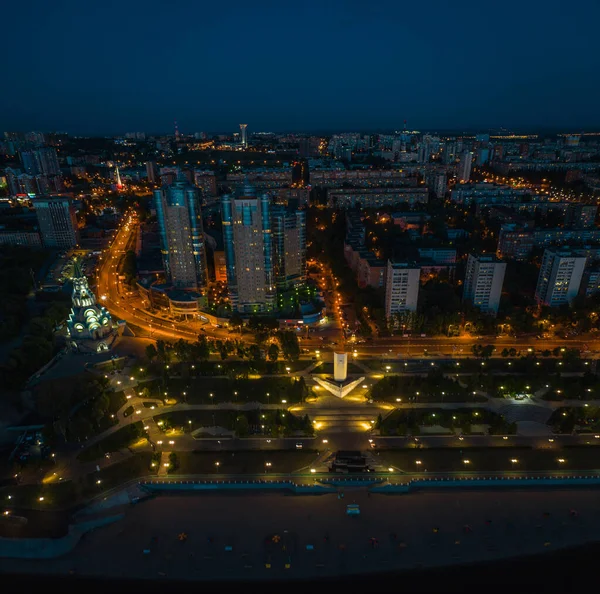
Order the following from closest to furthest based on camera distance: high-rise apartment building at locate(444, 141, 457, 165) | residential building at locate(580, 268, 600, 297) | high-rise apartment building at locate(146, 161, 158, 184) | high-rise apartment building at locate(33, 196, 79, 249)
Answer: residential building at locate(580, 268, 600, 297)
high-rise apartment building at locate(33, 196, 79, 249)
high-rise apartment building at locate(146, 161, 158, 184)
high-rise apartment building at locate(444, 141, 457, 165)

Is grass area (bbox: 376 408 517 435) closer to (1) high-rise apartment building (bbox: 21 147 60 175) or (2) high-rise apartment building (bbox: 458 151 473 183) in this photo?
(2) high-rise apartment building (bbox: 458 151 473 183)

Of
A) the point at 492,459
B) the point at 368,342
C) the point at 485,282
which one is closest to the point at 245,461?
the point at 492,459

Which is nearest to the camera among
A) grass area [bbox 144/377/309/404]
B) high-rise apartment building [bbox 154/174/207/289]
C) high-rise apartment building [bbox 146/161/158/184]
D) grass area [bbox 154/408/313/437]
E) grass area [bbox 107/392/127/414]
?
Result: grass area [bbox 154/408/313/437]

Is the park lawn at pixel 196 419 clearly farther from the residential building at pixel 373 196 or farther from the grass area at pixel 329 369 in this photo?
the residential building at pixel 373 196

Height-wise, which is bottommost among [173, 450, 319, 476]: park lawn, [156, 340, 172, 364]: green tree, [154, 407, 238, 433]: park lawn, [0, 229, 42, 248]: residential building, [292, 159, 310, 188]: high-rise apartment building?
[173, 450, 319, 476]: park lawn

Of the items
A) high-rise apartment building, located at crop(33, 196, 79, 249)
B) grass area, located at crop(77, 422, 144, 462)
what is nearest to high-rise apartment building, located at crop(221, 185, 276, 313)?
grass area, located at crop(77, 422, 144, 462)

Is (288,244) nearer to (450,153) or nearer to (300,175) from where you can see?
(300,175)

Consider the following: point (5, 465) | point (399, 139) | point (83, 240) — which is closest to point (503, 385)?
point (5, 465)
